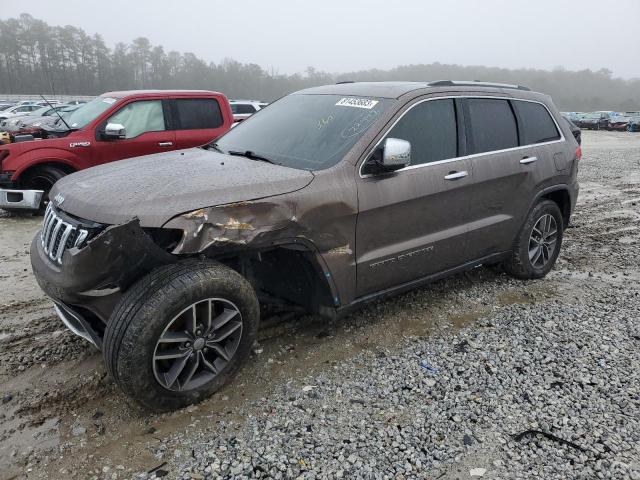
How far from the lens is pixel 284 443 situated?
2.51 m

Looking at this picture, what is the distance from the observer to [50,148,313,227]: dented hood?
→ 2.57 meters

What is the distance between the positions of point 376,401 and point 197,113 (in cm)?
613

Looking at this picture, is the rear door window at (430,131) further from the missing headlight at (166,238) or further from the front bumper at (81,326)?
the front bumper at (81,326)

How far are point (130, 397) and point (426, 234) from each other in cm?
227

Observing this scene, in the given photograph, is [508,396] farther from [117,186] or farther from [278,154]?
[117,186]

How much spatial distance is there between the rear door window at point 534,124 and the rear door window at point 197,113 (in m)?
4.96

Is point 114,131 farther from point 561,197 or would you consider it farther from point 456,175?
point 561,197

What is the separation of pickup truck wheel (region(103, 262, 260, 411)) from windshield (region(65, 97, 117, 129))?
5548 millimetres

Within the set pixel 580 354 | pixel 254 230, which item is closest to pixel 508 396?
pixel 580 354

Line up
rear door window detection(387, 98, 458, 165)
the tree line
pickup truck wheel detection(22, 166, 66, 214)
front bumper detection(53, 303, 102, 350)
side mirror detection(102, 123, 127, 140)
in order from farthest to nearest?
the tree line → pickup truck wheel detection(22, 166, 66, 214) → side mirror detection(102, 123, 127, 140) → rear door window detection(387, 98, 458, 165) → front bumper detection(53, 303, 102, 350)

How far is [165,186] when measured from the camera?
9.00 ft

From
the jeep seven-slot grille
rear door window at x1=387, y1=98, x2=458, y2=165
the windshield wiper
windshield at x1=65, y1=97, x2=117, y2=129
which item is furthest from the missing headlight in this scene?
windshield at x1=65, y1=97, x2=117, y2=129

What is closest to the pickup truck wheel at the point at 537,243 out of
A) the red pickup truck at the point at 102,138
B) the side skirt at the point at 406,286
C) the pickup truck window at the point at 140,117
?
the side skirt at the point at 406,286

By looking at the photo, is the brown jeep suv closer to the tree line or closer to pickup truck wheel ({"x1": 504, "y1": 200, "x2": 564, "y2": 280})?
pickup truck wheel ({"x1": 504, "y1": 200, "x2": 564, "y2": 280})
